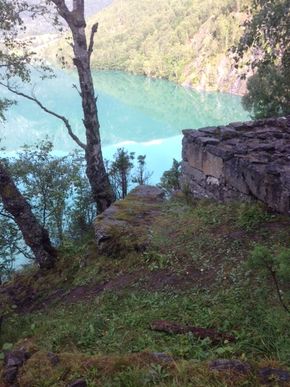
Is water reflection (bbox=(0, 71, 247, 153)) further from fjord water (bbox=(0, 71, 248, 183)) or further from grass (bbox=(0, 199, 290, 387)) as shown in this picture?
grass (bbox=(0, 199, 290, 387))

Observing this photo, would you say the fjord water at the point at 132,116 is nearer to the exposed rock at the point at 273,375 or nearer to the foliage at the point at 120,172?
the foliage at the point at 120,172

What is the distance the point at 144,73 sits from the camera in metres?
82.6

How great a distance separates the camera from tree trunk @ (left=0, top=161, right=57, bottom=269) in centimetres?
602

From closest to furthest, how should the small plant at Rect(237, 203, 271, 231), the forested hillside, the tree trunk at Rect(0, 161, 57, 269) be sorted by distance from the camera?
the small plant at Rect(237, 203, 271, 231) < the tree trunk at Rect(0, 161, 57, 269) < the forested hillside

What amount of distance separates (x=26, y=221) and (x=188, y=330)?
3599mm

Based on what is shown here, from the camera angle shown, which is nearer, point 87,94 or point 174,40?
point 87,94

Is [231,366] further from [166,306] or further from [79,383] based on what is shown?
[166,306]

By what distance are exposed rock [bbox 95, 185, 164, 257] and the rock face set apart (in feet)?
2.38

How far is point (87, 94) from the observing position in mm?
8688

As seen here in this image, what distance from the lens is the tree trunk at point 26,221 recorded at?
602cm

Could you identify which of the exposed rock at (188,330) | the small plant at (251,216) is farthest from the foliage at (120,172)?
the exposed rock at (188,330)

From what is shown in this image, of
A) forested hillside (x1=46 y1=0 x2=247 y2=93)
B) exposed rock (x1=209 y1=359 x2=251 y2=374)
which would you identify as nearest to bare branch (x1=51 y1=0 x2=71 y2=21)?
exposed rock (x1=209 y1=359 x2=251 y2=374)

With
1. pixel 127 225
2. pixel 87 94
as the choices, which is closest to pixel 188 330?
pixel 127 225

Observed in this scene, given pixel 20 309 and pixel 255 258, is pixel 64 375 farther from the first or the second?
pixel 20 309
